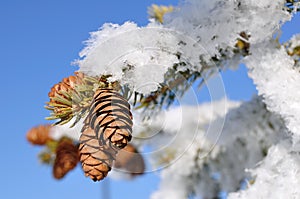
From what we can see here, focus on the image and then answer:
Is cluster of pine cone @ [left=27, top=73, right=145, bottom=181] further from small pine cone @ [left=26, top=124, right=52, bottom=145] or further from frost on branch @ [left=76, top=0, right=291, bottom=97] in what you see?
small pine cone @ [left=26, top=124, right=52, bottom=145]

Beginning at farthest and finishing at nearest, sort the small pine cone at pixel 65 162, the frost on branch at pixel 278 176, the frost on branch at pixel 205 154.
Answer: the frost on branch at pixel 205 154
the small pine cone at pixel 65 162
the frost on branch at pixel 278 176

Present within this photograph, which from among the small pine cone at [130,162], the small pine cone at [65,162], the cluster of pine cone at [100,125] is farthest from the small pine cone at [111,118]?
the small pine cone at [130,162]

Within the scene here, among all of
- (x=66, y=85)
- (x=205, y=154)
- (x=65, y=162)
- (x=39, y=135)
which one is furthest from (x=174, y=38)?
(x=205, y=154)

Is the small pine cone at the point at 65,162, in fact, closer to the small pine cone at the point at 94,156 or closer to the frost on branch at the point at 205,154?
the small pine cone at the point at 94,156

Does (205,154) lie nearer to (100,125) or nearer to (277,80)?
(277,80)

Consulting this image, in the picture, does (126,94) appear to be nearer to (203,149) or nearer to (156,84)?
(156,84)

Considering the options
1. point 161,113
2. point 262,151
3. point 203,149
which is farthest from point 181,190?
point 161,113

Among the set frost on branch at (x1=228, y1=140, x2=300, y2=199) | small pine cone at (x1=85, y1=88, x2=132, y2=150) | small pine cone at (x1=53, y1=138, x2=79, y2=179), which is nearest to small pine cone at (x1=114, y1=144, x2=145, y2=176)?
small pine cone at (x1=53, y1=138, x2=79, y2=179)
